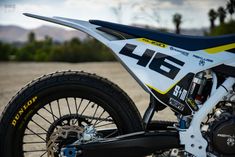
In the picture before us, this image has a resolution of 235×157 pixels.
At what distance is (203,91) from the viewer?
2.66 metres

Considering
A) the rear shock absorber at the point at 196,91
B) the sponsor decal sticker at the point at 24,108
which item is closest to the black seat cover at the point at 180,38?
the rear shock absorber at the point at 196,91

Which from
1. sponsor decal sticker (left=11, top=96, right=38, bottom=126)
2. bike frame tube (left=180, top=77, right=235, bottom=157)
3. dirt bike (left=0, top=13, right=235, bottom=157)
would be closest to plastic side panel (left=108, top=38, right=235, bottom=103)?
dirt bike (left=0, top=13, right=235, bottom=157)

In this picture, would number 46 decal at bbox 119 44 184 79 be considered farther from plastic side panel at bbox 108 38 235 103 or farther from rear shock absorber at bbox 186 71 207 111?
rear shock absorber at bbox 186 71 207 111

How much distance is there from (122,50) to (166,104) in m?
0.46

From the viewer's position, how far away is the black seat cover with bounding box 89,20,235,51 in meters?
2.55

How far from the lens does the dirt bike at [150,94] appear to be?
2.56 m

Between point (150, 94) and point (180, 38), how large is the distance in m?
0.42

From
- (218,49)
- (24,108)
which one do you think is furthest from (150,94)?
(24,108)

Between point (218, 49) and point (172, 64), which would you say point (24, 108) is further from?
point (218, 49)

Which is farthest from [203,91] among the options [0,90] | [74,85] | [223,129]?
[0,90]

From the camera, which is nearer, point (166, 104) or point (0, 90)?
point (166, 104)

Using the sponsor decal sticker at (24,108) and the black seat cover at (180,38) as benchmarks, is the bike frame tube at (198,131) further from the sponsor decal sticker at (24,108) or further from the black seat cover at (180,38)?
the sponsor decal sticker at (24,108)

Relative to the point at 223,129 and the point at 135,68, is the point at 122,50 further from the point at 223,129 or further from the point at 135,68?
the point at 223,129

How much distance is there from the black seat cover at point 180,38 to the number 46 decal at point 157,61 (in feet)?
0.30
